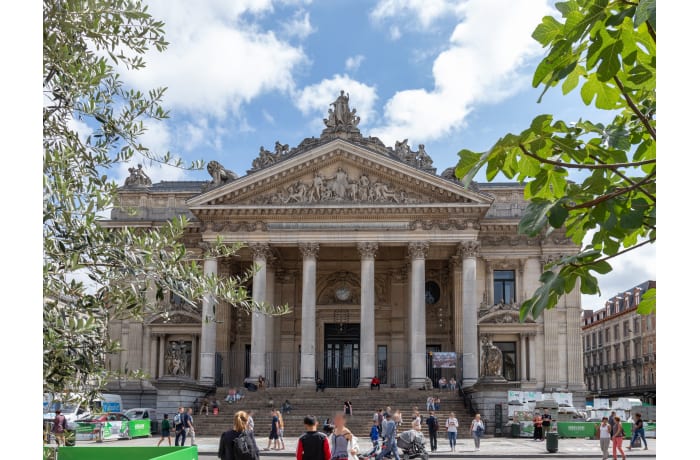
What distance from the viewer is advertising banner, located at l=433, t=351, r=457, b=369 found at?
40.6 m

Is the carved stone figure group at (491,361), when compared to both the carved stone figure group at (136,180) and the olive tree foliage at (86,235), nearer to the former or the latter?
the carved stone figure group at (136,180)

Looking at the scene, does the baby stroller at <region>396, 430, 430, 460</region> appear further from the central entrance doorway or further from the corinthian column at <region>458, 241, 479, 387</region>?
the central entrance doorway

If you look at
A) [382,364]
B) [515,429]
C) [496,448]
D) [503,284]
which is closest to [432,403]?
[515,429]

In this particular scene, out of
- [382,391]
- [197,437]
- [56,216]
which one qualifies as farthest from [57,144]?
[382,391]

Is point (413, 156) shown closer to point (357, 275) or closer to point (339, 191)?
point (339, 191)

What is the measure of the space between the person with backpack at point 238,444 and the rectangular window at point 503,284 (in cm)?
3490

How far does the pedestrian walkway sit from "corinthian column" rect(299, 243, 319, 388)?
20.9 feet

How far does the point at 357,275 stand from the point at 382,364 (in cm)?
539

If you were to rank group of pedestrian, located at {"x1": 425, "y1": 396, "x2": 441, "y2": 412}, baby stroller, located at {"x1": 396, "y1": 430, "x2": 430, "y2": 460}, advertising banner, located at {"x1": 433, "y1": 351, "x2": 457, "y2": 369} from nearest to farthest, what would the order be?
baby stroller, located at {"x1": 396, "y1": 430, "x2": 430, "y2": 460} < group of pedestrian, located at {"x1": 425, "y1": 396, "x2": 441, "y2": 412} < advertising banner, located at {"x1": 433, "y1": 351, "x2": 457, "y2": 369}

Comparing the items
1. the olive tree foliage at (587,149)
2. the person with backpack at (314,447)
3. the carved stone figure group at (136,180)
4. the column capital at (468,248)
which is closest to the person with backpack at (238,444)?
the person with backpack at (314,447)

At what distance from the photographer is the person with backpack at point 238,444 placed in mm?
11172

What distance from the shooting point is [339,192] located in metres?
41.6

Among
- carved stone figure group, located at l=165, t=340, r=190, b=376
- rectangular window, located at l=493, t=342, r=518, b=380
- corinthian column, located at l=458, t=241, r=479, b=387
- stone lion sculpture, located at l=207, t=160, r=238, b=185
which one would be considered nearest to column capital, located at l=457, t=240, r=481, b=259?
corinthian column, located at l=458, t=241, r=479, b=387
